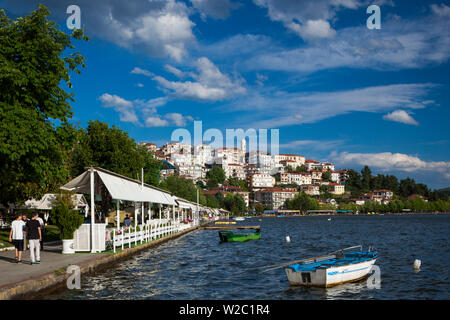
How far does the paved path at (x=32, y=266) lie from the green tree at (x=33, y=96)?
414 centimetres

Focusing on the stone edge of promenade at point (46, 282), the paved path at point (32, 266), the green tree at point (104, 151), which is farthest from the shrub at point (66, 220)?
the green tree at point (104, 151)

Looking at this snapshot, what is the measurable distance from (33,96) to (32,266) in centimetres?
885

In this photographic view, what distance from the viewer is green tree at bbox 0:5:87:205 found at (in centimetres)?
1970

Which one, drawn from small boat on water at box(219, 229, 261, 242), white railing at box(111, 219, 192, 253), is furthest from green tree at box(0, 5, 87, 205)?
small boat on water at box(219, 229, 261, 242)

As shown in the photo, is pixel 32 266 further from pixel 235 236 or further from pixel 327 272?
pixel 235 236

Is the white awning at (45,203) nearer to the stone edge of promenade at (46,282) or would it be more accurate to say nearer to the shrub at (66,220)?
the shrub at (66,220)

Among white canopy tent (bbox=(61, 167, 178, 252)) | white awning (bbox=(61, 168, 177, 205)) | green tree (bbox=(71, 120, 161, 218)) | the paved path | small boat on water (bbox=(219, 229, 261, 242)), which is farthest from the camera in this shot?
green tree (bbox=(71, 120, 161, 218))

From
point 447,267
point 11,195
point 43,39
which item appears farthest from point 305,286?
point 11,195

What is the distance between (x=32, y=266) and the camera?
17078 millimetres

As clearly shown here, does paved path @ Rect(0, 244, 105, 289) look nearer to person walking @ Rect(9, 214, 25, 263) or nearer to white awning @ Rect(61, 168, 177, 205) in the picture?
person walking @ Rect(9, 214, 25, 263)

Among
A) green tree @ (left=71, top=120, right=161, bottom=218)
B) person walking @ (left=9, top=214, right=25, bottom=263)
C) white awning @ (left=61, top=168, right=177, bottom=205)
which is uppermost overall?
green tree @ (left=71, top=120, right=161, bottom=218)

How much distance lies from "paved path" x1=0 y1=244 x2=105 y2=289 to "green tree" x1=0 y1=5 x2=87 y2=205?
4.14 meters

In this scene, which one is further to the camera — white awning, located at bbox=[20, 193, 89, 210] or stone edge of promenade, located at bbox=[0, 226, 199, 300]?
white awning, located at bbox=[20, 193, 89, 210]
